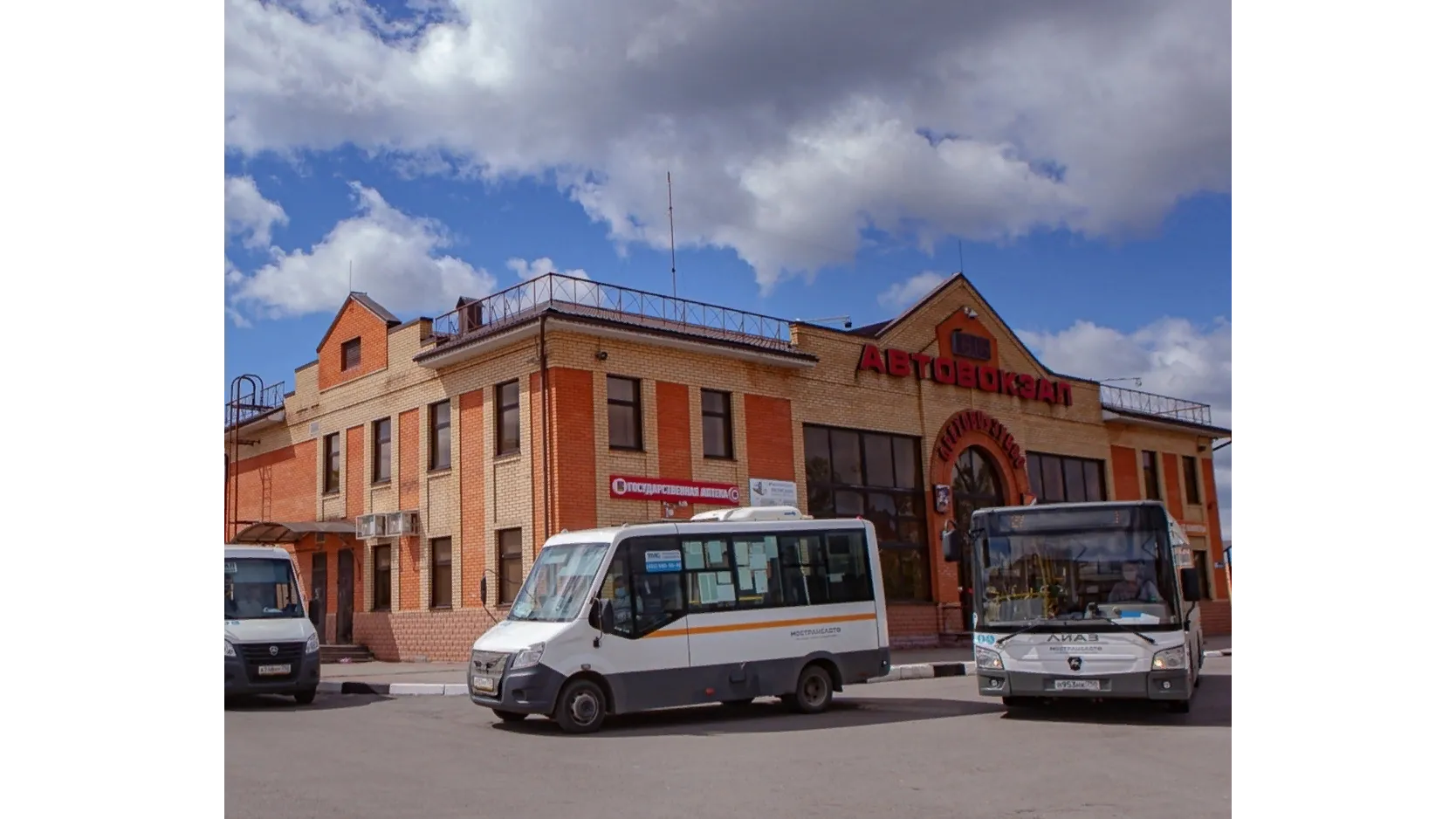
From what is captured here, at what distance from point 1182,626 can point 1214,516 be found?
102 ft

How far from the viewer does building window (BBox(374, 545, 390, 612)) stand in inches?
1094

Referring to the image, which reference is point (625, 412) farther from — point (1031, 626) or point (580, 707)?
point (1031, 626)

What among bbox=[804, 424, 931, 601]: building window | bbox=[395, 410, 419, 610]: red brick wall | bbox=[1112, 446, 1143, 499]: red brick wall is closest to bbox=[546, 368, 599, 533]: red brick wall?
bbox=[395, 410, 419, 610]: red brick wall

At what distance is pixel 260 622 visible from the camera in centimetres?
1767

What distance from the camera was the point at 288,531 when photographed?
28.4 m

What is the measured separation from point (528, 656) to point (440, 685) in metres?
6.65

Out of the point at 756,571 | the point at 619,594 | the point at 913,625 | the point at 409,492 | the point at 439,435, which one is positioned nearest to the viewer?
the point at 619,594

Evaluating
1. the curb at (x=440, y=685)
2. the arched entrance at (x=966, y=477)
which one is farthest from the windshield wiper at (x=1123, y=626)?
the arched entrance at (x=966, y=477)

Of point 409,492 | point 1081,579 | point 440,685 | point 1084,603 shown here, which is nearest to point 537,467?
point 409,492

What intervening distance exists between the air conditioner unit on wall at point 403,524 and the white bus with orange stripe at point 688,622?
12497 millimetres

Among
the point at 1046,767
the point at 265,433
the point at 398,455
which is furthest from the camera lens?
the point at 265,433
